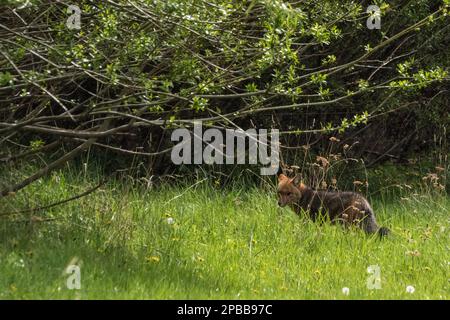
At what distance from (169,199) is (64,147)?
1708 millimetres

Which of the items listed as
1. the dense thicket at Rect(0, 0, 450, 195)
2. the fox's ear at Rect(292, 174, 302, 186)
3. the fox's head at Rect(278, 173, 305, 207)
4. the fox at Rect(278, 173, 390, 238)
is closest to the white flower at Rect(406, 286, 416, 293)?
the dense thicket at Rect(0, 0, 450, 195)

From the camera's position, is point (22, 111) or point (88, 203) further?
point (22, 111)

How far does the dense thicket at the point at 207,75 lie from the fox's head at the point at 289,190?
1.78 ft

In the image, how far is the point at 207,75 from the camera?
6.90m

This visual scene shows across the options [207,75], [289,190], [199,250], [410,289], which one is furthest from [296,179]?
[410,289]

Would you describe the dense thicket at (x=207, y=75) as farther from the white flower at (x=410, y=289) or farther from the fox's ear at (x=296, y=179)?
the white flower at (x=410, y=289)

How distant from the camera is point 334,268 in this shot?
683cm

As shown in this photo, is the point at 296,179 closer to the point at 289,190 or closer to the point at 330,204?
the point at 289,190

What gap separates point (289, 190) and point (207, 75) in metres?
2.14

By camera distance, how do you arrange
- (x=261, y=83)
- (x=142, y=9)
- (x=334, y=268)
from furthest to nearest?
(x=261, y=83), (x=334, y=268), (x=142, y=9)

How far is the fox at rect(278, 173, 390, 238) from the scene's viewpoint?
7992 millimetres

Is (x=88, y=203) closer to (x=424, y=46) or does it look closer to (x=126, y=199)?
(x=126, y=199)

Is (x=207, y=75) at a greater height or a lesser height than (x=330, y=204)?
greater

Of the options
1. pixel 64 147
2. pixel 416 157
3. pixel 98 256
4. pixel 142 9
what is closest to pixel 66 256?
pixel 98 256
